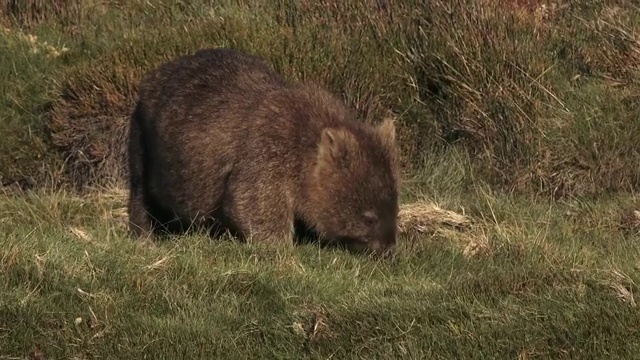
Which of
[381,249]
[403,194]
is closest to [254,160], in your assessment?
[381,249]

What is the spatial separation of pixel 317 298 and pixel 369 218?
1.23 meters

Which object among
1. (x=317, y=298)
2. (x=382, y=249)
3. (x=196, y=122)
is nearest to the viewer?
(x=317, y=298)

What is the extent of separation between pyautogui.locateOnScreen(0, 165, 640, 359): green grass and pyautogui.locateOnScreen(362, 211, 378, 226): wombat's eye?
0.27 metres

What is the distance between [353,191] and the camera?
8.19m

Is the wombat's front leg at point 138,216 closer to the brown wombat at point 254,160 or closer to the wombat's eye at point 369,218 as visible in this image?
the brown wombat at point 254,160

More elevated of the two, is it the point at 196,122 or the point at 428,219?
the point at 196,122

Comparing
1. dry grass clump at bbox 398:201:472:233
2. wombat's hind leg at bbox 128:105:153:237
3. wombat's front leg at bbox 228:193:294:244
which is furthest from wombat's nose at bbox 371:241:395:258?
wombat's hind leg at bbox 128:105:153:237

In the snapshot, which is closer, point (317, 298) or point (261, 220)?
point (317, 298)

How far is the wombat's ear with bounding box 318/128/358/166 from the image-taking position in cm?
817

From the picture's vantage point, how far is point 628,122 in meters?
10.4

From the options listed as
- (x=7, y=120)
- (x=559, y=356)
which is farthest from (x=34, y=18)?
(x=559, y=356)

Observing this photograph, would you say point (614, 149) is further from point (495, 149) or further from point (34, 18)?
point (34, 18)

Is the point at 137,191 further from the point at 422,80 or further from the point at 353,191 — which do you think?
the point at 422,80

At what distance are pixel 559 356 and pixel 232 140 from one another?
122 inches
